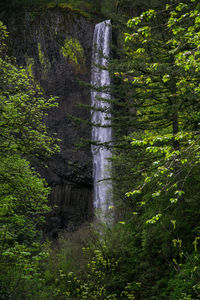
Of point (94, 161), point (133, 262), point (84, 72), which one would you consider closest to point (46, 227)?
point (94, 161)

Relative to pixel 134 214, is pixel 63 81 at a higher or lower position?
higher

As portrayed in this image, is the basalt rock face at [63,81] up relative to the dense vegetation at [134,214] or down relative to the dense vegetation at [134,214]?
up

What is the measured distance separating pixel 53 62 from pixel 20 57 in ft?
10.6

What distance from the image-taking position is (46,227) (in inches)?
997

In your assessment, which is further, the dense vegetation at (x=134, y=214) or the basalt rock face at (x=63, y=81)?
the basalt rock face at (x=63, y=81)

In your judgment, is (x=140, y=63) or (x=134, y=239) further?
(x=134, y=239)

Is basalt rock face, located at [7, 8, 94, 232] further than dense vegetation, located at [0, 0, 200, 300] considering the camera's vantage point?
Yes

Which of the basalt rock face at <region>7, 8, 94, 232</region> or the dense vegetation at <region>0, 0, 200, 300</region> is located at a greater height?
the basalt rock face at <region>7, 8, 94, 232</region>

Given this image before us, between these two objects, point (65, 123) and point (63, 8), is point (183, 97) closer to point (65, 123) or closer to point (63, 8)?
point (65, 123)

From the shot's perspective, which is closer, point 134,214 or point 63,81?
point 134,214

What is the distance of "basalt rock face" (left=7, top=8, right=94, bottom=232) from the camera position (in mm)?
25953

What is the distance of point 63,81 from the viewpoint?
90.2 ft

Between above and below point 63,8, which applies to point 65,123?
below

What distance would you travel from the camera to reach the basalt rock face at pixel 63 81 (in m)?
26.0
